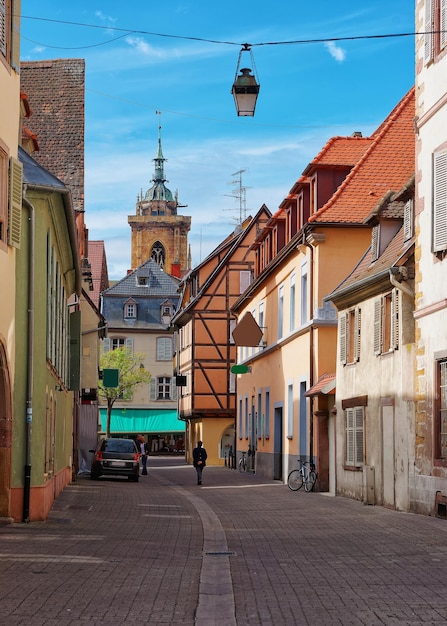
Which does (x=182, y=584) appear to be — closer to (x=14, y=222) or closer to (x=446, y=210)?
(x=14, y=222)

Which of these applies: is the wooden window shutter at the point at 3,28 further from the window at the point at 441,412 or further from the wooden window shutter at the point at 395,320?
the wooden window shutter at the point at 395,320

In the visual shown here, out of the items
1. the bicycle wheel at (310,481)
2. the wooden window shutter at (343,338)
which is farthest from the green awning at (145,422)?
the wooden window shutter at (343,338)

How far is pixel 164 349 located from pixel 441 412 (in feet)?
246

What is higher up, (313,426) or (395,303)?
(395,303)

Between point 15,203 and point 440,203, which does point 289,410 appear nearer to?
point 440,203

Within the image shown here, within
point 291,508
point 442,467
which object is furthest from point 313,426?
point 442,467

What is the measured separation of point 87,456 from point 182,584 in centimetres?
3528

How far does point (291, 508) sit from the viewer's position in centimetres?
2488

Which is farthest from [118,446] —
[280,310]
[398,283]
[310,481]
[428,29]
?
[428,29]

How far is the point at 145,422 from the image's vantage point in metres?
87.8

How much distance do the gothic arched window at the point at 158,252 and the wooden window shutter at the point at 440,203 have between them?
15462 cm

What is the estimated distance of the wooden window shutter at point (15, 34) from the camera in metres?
18.9

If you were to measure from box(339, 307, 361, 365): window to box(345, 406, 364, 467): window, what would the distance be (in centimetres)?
129

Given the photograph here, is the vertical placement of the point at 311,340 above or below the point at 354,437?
above
